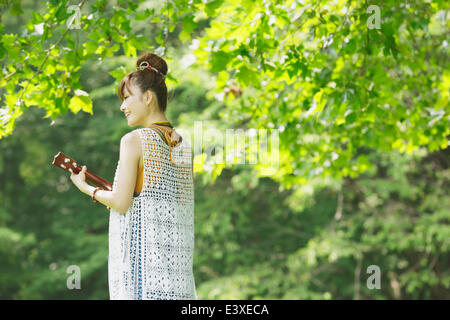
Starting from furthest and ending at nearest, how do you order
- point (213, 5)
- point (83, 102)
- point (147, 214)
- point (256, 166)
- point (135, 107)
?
1. point (256, 166)
2. point (83, 102)
3. point (213, 5)
4. point (135, 107)
5. point (147, 214)

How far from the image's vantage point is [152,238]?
2.41m

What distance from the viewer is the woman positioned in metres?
2.40

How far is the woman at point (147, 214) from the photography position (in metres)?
2.40

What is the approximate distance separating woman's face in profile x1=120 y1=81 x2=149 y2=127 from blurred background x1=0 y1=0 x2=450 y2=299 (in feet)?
2.38

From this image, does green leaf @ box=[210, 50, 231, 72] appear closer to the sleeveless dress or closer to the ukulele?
the sleeveless dress

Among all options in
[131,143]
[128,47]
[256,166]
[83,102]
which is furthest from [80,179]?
[256,166]

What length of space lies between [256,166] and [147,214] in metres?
2.13

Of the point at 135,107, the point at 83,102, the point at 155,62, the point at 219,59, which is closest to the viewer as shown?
the point at 135,107

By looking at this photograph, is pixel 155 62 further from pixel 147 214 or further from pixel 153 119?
pixel 147 214

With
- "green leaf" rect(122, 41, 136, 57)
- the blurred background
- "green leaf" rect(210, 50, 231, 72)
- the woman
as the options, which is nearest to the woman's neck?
the woman

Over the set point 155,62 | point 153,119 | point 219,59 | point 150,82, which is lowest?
point 153,119

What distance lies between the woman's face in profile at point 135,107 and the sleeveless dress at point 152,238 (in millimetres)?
109

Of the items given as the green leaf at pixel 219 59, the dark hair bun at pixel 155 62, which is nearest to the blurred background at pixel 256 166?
the green leaf at pixel 219 59

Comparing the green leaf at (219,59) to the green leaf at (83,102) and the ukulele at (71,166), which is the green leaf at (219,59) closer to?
the green leaf at (83,102)
